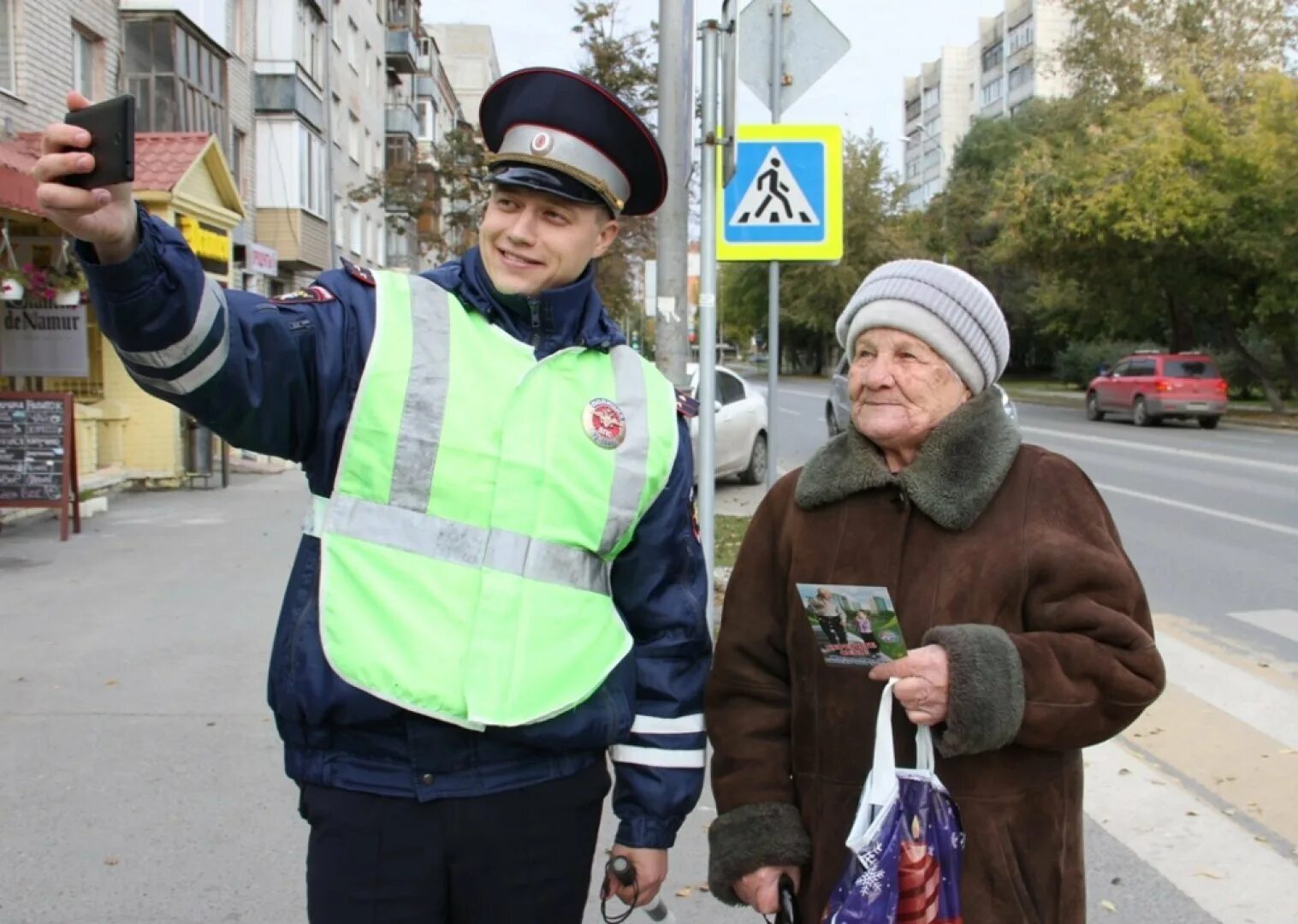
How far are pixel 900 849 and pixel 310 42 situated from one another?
94.9 ft

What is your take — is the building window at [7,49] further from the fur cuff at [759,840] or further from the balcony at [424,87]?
the balcony at [424,87]

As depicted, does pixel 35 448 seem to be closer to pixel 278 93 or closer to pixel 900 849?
pixel 900 849

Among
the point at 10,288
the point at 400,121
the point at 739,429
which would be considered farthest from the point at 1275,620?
the point at 400,121

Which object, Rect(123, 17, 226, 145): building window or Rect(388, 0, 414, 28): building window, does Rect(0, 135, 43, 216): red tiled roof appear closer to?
Rect(123, 17, 226, 145): building window

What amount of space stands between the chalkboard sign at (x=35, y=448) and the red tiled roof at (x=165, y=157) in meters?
4.05

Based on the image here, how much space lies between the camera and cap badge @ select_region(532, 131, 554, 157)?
2131 mm

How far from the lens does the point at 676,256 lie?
737 cm

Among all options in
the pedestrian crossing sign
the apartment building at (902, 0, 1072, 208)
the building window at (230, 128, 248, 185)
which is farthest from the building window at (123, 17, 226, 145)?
the apartment building at (902, 0, 1072, 208)

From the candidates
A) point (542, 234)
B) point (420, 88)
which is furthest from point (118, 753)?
point (420, 88)

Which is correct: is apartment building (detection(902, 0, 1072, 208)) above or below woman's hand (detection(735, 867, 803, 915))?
above

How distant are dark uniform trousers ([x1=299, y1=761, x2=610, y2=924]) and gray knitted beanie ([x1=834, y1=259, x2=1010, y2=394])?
3.19ft

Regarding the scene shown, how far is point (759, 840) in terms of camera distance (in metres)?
2.18

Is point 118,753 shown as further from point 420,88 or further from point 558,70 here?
point 420,88

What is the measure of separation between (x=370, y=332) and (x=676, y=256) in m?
5.54
